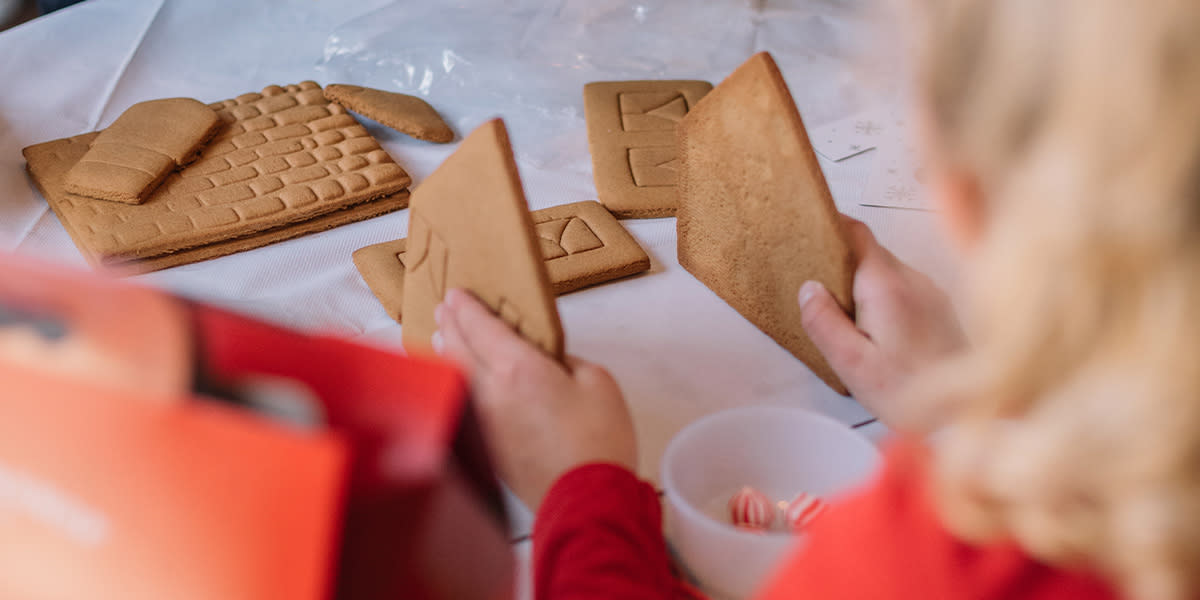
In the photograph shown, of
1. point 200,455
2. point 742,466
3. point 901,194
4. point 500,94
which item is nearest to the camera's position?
point 200,455

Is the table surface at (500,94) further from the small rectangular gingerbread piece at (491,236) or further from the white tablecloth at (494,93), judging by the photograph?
the small rectangular gingerbread piece at (491,236)

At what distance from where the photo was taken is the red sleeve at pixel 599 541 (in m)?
0.55

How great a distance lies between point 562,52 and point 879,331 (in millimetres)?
931

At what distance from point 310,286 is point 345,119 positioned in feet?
1.16

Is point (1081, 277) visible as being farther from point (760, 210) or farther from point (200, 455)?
point (760, 210)

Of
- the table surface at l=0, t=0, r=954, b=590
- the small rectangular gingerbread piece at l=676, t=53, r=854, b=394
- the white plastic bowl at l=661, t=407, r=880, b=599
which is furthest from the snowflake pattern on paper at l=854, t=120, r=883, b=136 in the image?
the white plastic bowl at l=661, t=407, r=880, b=599

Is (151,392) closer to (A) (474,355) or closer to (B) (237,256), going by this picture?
(A) (474,355)

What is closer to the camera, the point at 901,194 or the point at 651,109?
the point at 901,194

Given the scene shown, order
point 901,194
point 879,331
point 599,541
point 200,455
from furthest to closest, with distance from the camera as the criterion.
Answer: point 901,194
point 879,331
point 599,541
point 200,455

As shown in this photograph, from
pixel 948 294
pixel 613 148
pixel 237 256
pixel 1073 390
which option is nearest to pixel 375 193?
pixel 237 256

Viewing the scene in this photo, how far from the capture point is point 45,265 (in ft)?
1.06

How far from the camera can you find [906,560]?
0.41m

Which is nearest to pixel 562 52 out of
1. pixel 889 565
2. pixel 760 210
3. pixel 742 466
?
pixel 760 210

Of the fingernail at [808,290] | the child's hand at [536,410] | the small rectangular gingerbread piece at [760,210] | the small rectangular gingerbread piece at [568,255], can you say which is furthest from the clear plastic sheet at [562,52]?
the child's hand at [536,410]
